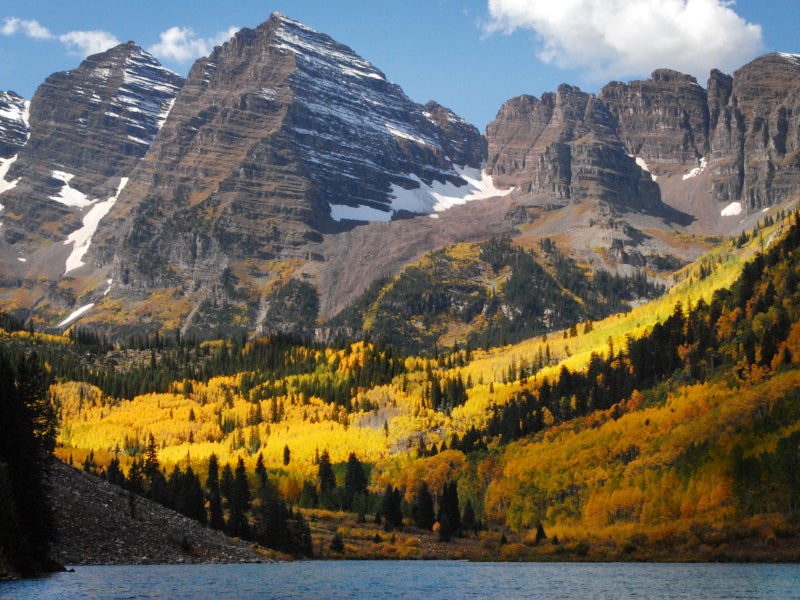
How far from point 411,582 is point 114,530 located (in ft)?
102

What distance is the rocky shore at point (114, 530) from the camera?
11250cm

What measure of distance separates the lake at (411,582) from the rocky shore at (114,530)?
153 centimetres

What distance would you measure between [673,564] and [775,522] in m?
13.8

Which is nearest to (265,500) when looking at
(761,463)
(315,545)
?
(315,545)

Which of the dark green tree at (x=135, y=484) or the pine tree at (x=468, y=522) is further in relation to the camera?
the pine tree at (x=468, y=522)

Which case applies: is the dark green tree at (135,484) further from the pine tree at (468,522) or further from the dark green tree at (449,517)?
the pine tree at (468,522)

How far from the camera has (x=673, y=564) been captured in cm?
14850

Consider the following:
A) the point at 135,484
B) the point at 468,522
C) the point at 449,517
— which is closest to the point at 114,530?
the point at 135,484

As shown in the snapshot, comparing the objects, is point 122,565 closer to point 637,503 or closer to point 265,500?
point 265,500

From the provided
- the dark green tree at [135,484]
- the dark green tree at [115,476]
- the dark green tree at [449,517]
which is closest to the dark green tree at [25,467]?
the dark green tree at [135,484]

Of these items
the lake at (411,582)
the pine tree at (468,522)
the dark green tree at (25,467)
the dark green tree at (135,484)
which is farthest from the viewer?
the pine tree at (468,522)

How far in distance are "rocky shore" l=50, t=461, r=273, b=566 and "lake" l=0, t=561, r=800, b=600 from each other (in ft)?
5.01

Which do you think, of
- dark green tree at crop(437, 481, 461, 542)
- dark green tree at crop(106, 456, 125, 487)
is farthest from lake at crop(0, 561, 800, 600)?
dark green tree at crop(437, 481, 461, 542)

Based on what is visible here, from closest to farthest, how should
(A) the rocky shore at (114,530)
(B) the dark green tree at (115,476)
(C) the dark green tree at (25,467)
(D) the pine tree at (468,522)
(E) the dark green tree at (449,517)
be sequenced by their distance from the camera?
(C) the dark green tree at (25,467) → (A) the rocky shore at (114,530) → (B) the dark green tree at (115,476) → (E) the dark green tree at (449,517) → (D) the pine tree at (468,522)
